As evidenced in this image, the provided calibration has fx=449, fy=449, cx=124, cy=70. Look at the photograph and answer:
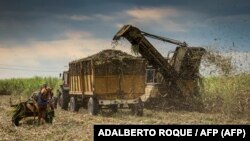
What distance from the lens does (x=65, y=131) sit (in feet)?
53.6

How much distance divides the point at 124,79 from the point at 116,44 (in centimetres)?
214

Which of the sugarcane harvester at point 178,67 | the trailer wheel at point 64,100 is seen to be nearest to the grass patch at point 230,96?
the sugarcane harvester at point 178,67

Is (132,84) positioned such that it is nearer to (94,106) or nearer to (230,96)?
(94,106)

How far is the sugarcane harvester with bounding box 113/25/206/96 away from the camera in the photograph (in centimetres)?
2417

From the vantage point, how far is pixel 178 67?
2522cm

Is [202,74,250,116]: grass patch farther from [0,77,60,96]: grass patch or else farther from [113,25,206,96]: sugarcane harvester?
[0,77,60,96]: grass patch

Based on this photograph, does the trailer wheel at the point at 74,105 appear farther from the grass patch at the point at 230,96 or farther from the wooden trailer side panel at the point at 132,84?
the grass patch at the point at 230,96

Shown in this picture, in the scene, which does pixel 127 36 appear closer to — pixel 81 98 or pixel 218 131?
pixel 81 98
